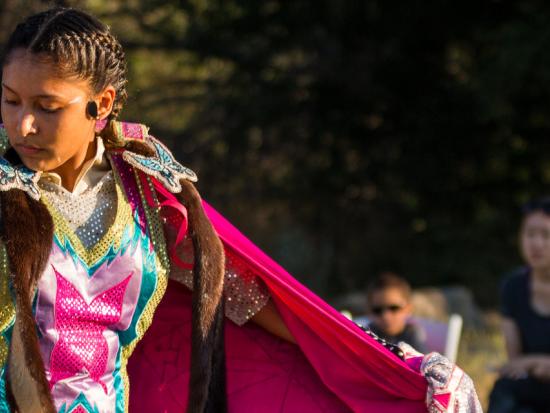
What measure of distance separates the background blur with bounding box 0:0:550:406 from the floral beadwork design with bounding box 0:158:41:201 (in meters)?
6.76

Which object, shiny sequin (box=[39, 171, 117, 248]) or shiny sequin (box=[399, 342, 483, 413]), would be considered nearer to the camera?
shiny sequin (box=[39, 171, 117, 248])

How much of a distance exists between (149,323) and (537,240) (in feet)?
7.96

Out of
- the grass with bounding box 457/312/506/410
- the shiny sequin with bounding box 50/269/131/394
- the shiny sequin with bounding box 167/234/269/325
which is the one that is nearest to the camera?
the shiny sequin with bounding box 50/269/131/394

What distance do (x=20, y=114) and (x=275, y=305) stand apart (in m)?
0.91

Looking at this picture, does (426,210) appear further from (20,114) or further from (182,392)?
(20,114)

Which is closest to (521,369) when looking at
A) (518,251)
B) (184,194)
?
(184,194)

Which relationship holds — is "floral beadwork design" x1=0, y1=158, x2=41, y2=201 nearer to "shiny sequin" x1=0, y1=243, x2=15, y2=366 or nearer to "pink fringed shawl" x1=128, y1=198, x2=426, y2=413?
"shiny sequin" x1=0, y1=243, x2=15, y2=366

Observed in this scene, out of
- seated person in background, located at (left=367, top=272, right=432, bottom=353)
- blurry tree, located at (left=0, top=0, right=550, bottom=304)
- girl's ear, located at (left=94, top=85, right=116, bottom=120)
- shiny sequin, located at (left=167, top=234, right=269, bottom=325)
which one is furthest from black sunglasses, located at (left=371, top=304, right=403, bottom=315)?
blurry tree, located at (left=0, top=0, right=550, bottom=304)

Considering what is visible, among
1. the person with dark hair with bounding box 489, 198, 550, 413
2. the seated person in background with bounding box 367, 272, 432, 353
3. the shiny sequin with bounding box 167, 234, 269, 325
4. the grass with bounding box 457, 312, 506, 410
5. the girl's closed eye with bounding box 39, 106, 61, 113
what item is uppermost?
the girl's closed eye with bounding box 39, 106, 61, 113

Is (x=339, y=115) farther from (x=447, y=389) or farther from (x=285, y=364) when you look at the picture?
(x=447, y=389)

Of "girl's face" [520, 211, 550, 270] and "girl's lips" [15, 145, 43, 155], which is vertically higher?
"girl's lips" [15, 145, 43, 155]

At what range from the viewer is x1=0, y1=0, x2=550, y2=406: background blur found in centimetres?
943

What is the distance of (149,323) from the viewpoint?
2.69 m

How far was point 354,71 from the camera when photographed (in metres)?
9.42
